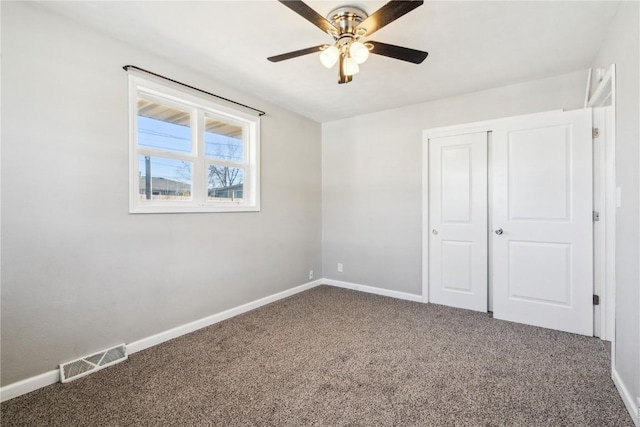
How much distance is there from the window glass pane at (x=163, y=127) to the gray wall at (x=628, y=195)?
3358 millimetres

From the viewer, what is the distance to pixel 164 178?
2754mm

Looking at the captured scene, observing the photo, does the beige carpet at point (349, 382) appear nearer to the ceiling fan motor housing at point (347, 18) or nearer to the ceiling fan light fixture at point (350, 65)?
the ceiling fan light fixture at point (350, 65)

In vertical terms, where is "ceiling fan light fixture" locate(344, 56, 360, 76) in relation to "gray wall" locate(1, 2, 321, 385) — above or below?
above

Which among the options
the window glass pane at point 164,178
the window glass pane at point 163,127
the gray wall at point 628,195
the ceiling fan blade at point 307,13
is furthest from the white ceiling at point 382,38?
the window glass pane at point 164,178

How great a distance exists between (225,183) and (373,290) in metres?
2.44

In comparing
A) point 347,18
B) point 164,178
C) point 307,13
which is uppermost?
point 347,18

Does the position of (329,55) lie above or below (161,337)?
above

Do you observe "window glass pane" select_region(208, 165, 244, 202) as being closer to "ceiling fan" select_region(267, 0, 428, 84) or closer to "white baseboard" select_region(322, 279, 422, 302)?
"ceiling fan" select_region(267, 0, 428, 84)

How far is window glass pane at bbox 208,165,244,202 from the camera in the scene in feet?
10.5

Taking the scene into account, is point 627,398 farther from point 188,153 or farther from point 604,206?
point 188,153

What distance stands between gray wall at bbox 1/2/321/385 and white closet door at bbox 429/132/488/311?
2.58m

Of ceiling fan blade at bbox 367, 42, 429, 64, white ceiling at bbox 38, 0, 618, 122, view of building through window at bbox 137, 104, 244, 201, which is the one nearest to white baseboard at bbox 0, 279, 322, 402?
view of building through window at bbox 137, 104, 244, 201

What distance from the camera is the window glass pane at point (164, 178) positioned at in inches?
103

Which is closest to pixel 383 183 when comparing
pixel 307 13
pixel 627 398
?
pixel 307 13
